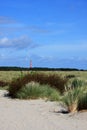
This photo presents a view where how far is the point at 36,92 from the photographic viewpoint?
26.3 meters

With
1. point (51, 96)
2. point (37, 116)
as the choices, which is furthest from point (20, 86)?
point (37, 116)

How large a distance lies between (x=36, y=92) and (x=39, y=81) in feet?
10.1

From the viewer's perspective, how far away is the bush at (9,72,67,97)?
28.5 meters

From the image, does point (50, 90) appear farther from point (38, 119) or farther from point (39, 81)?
point (38, 119)

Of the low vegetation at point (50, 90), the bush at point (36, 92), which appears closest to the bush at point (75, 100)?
the low vegetation at point (50, 90)

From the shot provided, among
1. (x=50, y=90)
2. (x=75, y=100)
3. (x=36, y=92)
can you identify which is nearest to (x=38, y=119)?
(x=75, y=100)

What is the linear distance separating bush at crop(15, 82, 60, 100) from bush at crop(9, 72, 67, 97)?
1.53m

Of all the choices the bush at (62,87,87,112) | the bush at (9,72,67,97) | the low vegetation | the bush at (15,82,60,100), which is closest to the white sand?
the bush at (62,87,87,112)

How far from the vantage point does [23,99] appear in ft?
85.6

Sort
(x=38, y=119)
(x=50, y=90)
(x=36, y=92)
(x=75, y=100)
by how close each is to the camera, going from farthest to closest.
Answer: (x=50, y=90) < (x=36, y=92) < (x=75, y=100) < (x=38, y=119)

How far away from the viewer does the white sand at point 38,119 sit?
1480 centimetres

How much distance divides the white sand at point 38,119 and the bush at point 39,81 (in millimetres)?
6940

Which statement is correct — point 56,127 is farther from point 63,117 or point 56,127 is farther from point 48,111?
point 48,111

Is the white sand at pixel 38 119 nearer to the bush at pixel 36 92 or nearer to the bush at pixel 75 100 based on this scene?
the bush at pixel 75 100
